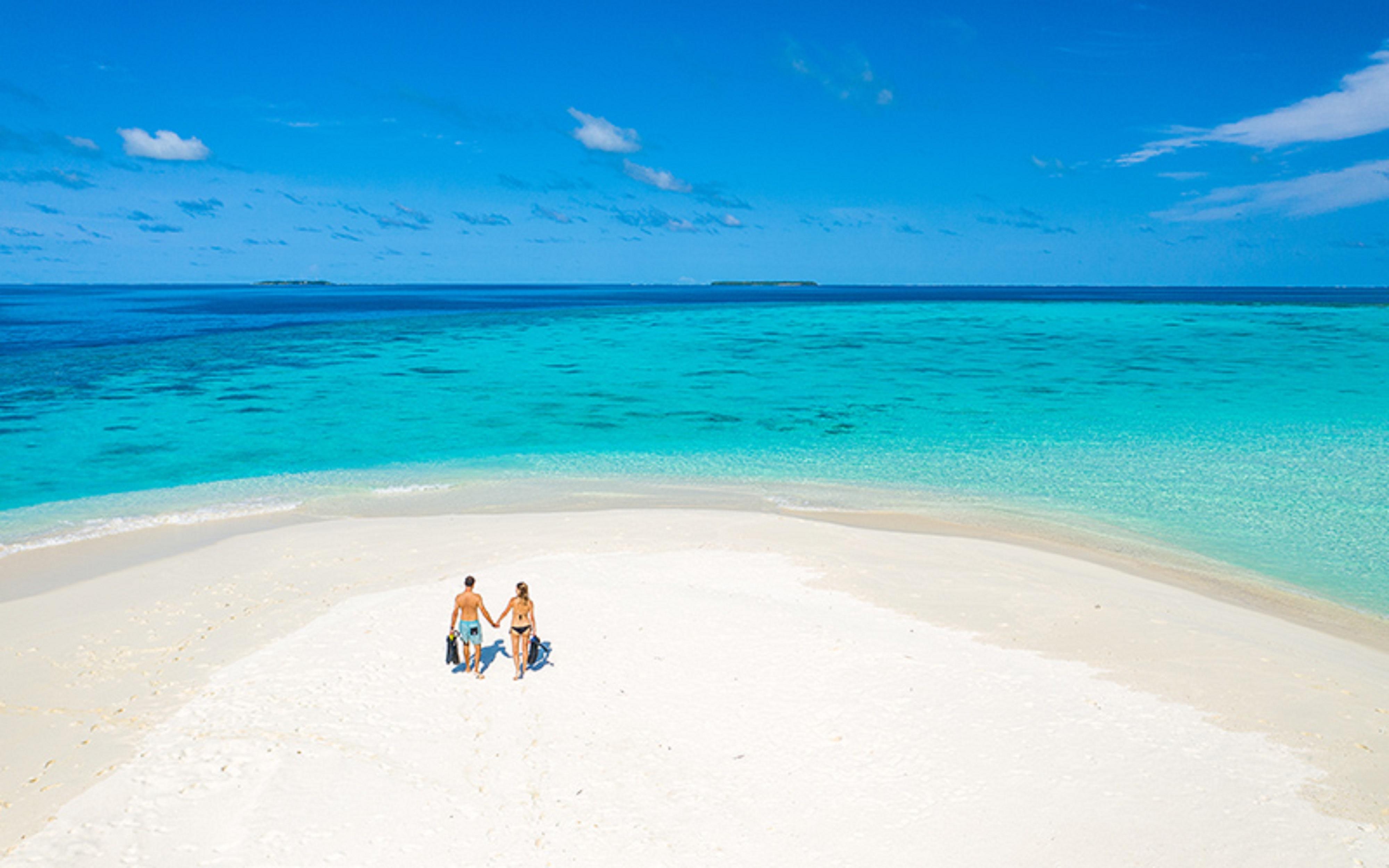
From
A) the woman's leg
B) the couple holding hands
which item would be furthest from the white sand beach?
the couple holding hands

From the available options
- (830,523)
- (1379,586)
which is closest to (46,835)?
(830,523)

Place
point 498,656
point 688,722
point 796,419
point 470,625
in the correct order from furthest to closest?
point 796,419 → point 498,656 → point 470,625 → point 688,722

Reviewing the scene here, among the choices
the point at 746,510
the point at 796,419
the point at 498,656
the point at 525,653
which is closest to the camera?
the point at 525,653

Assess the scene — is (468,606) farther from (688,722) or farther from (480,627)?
(688,722)

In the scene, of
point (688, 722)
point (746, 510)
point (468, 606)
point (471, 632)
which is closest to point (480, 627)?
point (471, 632)

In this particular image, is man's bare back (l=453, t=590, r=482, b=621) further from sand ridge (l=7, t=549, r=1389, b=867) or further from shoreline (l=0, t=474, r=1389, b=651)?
shoreline (l=0, t=474, r=1389, b=651)

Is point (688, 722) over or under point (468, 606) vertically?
under
